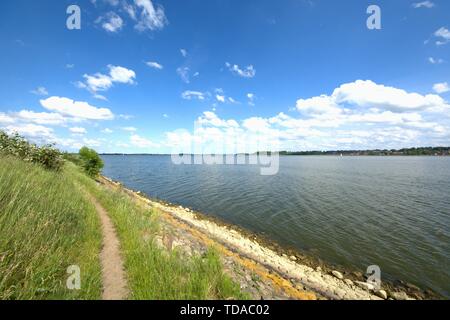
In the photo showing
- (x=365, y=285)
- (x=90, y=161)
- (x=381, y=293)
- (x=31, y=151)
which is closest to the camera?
(x=381, y=293)

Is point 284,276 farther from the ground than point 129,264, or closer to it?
closer to it

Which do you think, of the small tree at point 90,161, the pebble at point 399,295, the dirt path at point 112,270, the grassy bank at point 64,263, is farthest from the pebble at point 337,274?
the small tree at point 90,161

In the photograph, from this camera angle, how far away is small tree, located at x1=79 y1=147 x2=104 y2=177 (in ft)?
113

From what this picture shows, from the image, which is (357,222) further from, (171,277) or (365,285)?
(171,277)

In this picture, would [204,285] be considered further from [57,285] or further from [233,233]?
[233,233]

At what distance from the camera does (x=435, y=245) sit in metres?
15.3

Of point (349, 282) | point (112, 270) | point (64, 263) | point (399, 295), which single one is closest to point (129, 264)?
point (112, 270)

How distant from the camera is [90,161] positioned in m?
34.8

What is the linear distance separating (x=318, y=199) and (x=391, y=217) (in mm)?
8655

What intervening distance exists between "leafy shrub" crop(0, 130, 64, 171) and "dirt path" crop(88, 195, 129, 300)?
434 inches

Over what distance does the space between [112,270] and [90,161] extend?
114 feet

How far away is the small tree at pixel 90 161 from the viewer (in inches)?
1351

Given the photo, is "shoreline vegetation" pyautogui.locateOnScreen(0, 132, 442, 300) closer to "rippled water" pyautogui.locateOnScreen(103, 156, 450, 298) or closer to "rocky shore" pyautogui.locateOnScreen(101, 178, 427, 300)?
"rocky shore" pyautogui.locateOnScreen(101, 178, 427, 300)
